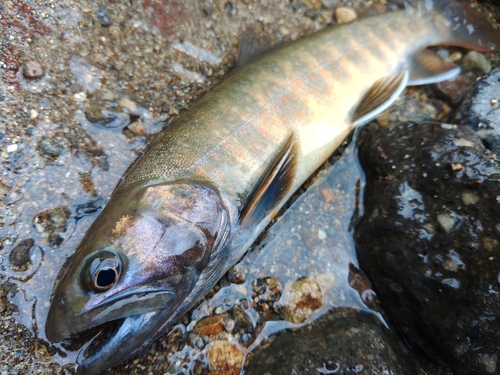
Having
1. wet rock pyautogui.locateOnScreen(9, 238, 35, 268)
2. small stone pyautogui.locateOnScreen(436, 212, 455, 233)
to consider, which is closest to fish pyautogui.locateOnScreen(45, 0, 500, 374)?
wet rock pyautogui.locateOnScreen(9, 238, 35, 268)

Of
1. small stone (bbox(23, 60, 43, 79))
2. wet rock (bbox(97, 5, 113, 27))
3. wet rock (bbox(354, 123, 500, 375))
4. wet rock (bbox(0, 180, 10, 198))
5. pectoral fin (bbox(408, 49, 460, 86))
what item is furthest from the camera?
pectoral fin (bbox(408, 49, 460, 86))

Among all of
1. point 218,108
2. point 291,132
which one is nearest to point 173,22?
point 218,108

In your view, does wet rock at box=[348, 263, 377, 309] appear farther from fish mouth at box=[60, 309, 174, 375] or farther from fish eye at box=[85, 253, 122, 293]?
fish eye at box=[85, 253, 122, 293]

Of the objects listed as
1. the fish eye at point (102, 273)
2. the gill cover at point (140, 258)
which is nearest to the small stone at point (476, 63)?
the gill cover at point (140, 258)

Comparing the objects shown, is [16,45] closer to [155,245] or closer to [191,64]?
[191,64]

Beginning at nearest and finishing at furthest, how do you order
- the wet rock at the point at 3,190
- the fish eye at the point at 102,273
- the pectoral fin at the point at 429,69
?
the fish eye at the point at 102,273 < the wet rock at the point at 3,190 < the pectoral fin at the point at 429,69

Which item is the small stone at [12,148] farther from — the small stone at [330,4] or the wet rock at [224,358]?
the small stone at [330,4]
